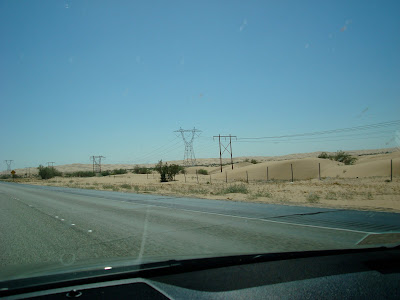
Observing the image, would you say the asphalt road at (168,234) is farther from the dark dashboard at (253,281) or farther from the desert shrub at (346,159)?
the desert shrub at (346,159)

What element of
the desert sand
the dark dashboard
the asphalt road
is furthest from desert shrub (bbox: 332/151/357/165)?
the dark dashboard

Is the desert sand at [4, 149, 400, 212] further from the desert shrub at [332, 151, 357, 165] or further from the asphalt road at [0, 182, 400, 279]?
A: the desert shrub at [332, 151, 357, 165]

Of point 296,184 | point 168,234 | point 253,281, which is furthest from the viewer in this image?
point 296,184

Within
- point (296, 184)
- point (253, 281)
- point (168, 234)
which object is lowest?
point (296, 184)

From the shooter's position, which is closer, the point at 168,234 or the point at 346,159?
the point at 168,234

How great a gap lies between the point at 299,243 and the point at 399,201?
15.1 m

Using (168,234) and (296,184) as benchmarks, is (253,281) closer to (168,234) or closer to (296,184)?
(168,234)

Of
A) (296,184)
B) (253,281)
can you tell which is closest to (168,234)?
(253,281)

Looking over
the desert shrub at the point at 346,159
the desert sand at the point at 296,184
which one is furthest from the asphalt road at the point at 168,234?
the desert shrub at the point at 346,159

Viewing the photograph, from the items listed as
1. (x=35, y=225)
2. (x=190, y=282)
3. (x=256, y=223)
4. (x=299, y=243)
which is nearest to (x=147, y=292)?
(x=190, y=282)

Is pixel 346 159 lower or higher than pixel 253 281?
higher

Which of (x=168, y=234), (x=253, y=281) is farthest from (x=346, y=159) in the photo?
(x=253, y=281)

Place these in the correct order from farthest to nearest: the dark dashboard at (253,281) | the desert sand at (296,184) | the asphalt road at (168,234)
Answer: the desert sand at (296,184) < the asphalt road at (168,234) < the dark dashboard at (253,281)

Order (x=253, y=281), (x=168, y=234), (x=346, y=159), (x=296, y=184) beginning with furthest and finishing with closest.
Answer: (x=346, y=159) → (x=296, y=184) → (x=168, y=234) → (x=253, y=281)
